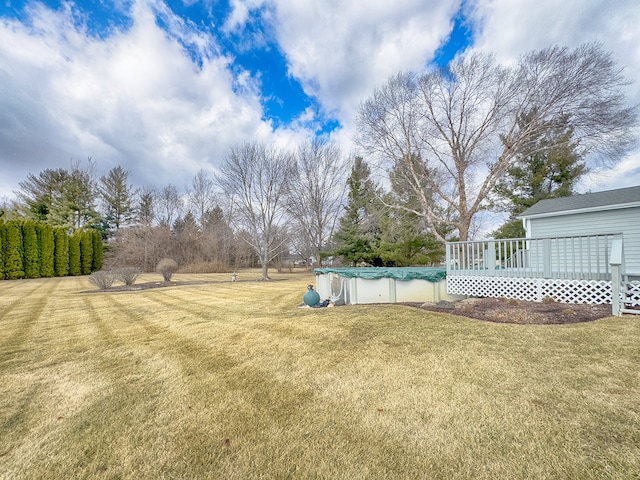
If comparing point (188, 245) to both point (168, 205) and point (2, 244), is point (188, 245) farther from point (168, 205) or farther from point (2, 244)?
point (2, 244)

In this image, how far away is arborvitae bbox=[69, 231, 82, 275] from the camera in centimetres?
2048

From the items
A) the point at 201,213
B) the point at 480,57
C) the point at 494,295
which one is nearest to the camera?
the point at 494,295

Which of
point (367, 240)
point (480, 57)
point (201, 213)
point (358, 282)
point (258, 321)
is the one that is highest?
point (480, 57)

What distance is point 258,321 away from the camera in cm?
549

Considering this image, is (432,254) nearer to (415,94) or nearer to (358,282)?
(415,94)

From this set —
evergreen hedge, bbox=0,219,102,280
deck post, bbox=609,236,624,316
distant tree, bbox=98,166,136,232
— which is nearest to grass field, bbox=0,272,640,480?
deck post, bbox=609,236,624,316

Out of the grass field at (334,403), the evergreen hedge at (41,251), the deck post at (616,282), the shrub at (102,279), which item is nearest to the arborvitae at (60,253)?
the evergreen hedge at (41,251)

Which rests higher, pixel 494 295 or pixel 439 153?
pixel 439 153

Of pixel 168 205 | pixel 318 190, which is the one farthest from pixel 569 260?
pixel 168 205

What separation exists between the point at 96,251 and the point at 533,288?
2912cm

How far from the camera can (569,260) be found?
8.15 metres

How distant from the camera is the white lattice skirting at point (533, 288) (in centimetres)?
541

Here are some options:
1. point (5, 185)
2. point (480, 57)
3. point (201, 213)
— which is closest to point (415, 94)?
point (480, 57)

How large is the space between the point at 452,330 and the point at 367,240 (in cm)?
1504
